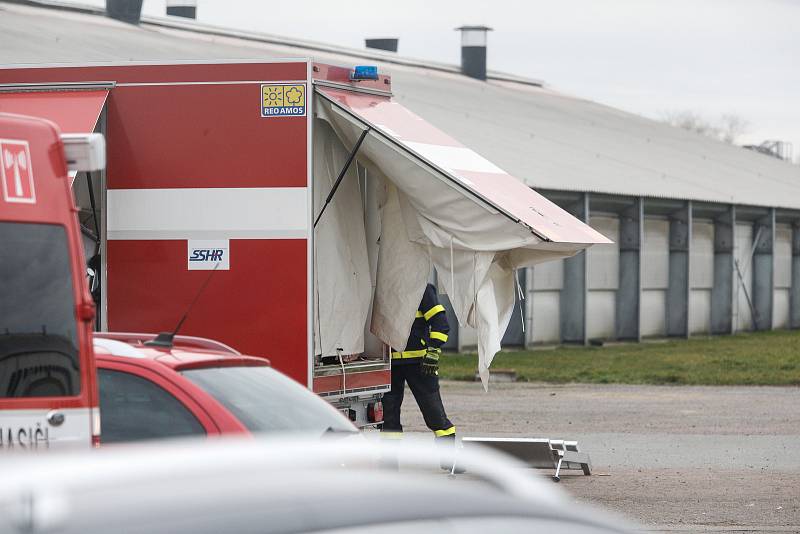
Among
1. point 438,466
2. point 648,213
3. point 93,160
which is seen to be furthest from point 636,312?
point 438,466

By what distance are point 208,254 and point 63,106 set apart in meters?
1.58

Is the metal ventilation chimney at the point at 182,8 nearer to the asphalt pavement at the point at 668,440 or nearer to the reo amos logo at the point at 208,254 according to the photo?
the asphalt pavement at the point at 668,440

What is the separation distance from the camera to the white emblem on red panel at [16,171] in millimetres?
6309

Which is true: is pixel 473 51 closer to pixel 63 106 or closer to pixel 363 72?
pixel 363 72

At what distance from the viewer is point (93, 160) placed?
21.9 feet

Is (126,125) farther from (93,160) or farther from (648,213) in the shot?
(648,213)

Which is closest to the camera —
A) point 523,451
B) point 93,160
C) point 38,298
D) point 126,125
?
point 38,298

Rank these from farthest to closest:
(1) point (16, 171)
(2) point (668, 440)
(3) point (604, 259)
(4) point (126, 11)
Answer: (4) point (126, 11) < (3) point (604, 259) < (2) point (668, 440) < (1) point (16, 171)

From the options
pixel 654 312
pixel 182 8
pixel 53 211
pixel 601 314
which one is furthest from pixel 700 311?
pixel 53 211

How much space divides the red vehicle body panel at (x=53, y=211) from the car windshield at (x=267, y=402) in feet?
2.38

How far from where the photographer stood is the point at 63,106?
10.7 m

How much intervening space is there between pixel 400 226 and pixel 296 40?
3140 cm

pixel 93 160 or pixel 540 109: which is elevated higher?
pixel 540 109

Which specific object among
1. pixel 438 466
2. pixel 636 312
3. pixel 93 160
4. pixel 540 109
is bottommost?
pixel 636 312
